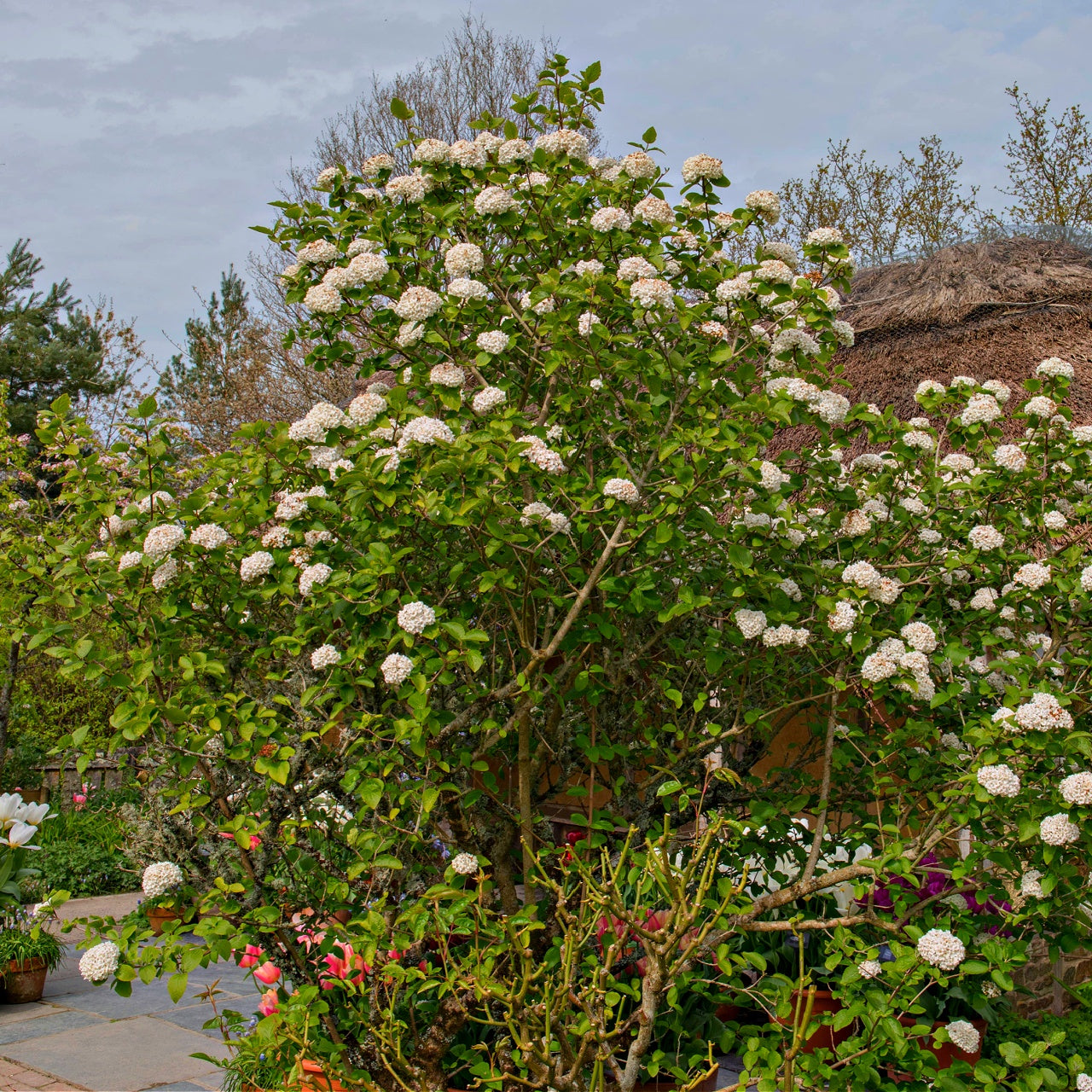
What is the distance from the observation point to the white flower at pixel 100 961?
196 cm

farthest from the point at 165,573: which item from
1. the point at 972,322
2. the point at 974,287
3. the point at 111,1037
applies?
the point at 974,287

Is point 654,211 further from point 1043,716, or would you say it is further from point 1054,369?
point 1043,716

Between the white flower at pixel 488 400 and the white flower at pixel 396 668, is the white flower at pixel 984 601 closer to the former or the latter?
the white flower at pixel 488 400

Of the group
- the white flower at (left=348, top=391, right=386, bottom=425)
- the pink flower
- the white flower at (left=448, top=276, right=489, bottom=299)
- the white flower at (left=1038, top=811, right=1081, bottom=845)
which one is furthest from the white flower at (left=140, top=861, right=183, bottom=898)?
the white flower at (left=1038, top=811, right=1081, bottom=845)

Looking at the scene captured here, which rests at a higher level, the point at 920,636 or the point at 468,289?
the point at 468,289

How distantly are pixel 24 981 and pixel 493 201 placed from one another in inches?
186

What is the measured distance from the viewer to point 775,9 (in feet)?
13.1

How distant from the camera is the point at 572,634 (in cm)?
246

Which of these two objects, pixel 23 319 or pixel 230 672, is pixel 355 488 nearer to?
pixel 230 672

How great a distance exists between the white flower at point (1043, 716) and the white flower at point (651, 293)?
1224 mm

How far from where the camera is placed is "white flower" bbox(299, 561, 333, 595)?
2152 millimetres

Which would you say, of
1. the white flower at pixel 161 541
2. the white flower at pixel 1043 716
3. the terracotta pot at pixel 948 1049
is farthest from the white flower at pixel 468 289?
the terracotta pot at pixel 948 1049

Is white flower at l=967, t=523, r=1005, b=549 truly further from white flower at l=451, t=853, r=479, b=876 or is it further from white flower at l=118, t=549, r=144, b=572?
white flower at l=118, t=549, r=144, b=572

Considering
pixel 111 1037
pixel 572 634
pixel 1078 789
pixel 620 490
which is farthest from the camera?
pixel 111 1037
